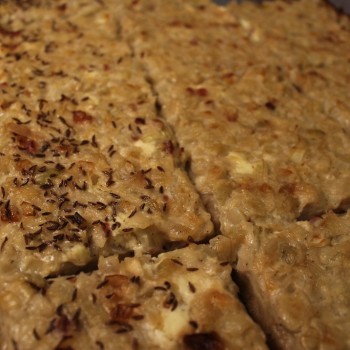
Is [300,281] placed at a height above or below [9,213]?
above

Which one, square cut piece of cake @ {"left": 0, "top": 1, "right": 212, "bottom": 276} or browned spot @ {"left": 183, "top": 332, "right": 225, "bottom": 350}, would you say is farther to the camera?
square cut piece of cake @ {"left": 0, "top": 1, "right": 212, "bottom": 276}

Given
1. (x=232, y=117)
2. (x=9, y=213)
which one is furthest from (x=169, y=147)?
(x=9, y=213)

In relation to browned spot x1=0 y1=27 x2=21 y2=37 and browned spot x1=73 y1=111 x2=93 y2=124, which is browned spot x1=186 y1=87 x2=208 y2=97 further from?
browned spot x1=0 y1=27 x2=21 y2=37

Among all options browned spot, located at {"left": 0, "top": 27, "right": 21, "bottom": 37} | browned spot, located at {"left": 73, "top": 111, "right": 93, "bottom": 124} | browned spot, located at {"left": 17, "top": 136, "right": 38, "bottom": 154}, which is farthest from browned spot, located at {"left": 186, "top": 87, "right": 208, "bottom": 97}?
browned spot, located at {"left": 0, "top": 27, "right": 21, "bottom": 37}

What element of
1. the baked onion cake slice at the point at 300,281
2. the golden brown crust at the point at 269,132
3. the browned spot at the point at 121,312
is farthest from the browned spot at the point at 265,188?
the browned spot at the point at 121,312

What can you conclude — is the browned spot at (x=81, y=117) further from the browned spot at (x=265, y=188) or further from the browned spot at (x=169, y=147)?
the browned spot at (x=265, y=188)

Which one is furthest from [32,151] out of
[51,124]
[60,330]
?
[60,330]

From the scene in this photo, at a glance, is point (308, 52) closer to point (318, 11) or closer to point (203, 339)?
point (318, 11)

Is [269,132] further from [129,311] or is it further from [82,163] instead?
[129,311]
